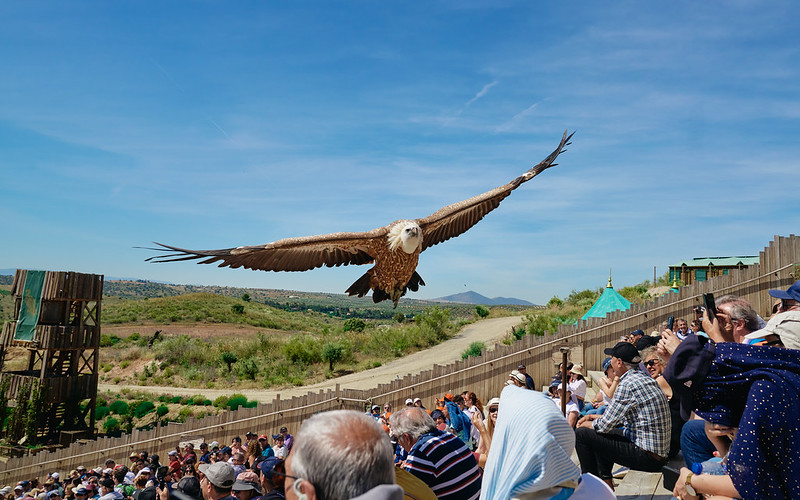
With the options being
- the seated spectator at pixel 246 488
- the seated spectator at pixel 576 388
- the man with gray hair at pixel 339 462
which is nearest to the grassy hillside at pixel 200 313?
the seated spectator at pixel 576 388

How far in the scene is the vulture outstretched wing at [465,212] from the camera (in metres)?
6.36

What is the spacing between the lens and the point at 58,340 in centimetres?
2195

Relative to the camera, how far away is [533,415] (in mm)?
1842

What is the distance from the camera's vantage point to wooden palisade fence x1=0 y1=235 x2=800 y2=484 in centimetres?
1041

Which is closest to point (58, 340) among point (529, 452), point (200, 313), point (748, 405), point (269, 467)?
point (269, 467)

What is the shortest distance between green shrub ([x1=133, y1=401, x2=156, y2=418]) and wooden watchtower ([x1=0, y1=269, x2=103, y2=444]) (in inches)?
63.2

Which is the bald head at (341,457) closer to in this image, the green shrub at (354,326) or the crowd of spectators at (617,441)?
the crowd of spectators at (617,441)

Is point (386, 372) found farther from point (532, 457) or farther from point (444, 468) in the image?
point (532, 457)

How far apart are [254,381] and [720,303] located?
2646 centimetres

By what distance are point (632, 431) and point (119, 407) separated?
24963mm

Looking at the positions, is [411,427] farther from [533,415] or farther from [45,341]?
[45,341]

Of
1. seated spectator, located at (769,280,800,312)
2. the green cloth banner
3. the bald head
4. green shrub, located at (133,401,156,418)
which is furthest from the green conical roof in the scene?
the green cloth banner

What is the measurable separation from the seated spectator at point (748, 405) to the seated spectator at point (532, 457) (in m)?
0.47

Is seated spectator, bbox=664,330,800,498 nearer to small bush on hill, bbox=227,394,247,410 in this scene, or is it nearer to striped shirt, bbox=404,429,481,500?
striped shirt, bbox=404,429,481,500
